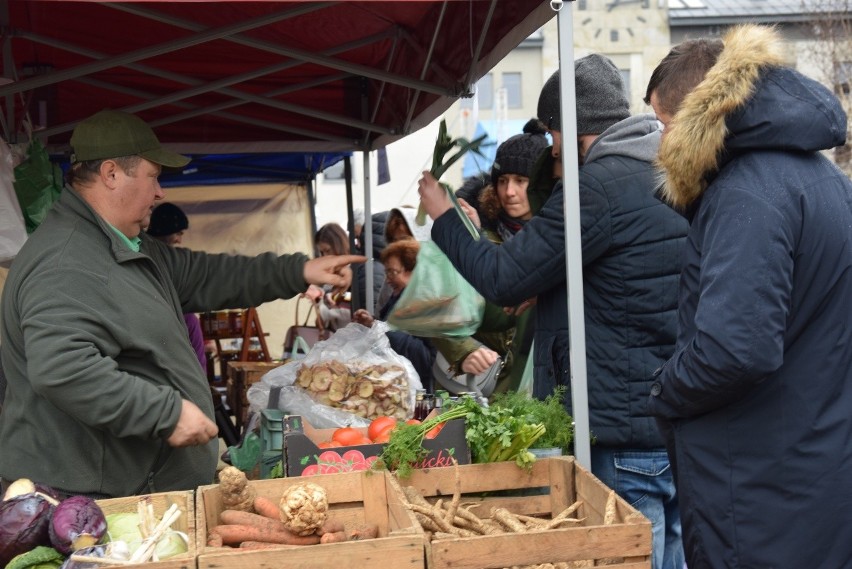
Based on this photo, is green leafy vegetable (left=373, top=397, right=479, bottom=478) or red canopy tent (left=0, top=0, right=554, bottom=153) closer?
green leafy vegetable (left=373, top=397, right=479, bottom=478)

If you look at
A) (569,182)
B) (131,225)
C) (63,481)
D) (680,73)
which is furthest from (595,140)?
(63,481)

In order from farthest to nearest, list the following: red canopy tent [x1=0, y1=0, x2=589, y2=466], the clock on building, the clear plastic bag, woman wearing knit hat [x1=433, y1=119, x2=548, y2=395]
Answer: the clock on building → woman wearing knit hat [x1=433, y1=119, x2=548, y2=395] → the clear plastic bag → red canopy tent [x1=0, y1=0, x2=589, y2=466]

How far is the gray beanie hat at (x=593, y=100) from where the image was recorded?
317cm

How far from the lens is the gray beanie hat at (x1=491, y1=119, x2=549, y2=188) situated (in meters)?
4.36

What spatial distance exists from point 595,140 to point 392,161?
22435mm

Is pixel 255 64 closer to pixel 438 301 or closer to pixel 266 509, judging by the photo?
pixel 438 301

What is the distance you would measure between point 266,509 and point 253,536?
0.16 meters

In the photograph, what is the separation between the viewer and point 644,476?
2967 millimetres

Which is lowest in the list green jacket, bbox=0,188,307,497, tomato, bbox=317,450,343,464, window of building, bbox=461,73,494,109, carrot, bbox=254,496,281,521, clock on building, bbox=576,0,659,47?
carrot, bbox=254,496,281,521

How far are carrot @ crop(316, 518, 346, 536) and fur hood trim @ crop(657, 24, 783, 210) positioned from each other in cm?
121

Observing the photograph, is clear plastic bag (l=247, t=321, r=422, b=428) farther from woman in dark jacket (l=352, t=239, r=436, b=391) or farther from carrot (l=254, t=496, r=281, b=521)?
carrot (l=254, t=496, r=281, b=521)

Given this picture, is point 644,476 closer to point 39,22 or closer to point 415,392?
point 415,392

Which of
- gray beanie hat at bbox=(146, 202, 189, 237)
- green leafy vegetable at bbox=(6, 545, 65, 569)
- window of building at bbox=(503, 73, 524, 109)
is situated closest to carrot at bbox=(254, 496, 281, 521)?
green leafy vegetable at bbox=(6, 545, 65, 569)

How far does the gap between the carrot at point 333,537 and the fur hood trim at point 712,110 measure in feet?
3.91
